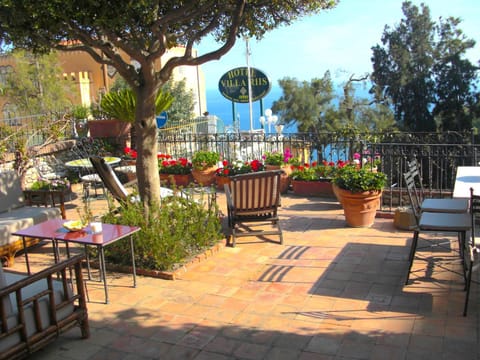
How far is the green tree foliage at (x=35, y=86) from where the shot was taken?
91.4 feet

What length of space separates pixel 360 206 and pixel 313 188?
6.83 ft

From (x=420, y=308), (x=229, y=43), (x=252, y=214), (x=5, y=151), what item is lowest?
(x=420, y=308)

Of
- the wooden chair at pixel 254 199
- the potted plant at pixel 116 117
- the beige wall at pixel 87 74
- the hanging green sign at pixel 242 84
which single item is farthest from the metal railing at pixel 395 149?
the beige wall at pixel 87 74

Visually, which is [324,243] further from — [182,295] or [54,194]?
[54,194]

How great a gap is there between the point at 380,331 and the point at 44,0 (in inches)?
162

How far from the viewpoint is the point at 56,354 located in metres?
3.64

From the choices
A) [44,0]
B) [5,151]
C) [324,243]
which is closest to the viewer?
[44,0]

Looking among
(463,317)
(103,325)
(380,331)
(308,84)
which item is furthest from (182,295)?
(308,84)

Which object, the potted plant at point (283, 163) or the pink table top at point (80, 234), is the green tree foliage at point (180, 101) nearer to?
the potted plant at point (283, 163)

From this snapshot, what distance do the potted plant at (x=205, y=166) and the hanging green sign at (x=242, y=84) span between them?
10556 millimetres

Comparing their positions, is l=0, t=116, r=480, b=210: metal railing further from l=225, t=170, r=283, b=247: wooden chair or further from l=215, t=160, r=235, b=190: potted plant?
l=225, t=170, r=283, b=247: wooden chair

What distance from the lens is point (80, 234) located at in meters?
4.63

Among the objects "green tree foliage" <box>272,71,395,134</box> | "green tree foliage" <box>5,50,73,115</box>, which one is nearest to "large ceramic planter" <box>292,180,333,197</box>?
"green tree foliage" <box>5,50,73,115</box>

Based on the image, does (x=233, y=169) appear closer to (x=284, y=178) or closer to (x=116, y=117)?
(x=284, y=178)
